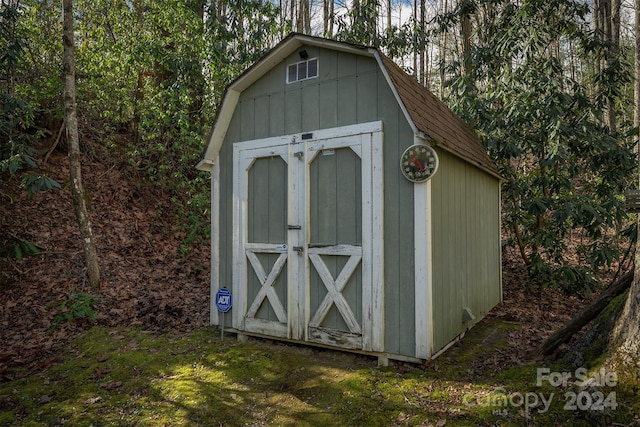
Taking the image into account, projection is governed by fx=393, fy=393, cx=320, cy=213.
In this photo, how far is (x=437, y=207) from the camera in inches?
166

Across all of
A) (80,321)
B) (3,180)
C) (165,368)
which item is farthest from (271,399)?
(3,180)

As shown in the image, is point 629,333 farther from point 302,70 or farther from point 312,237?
point 302,70

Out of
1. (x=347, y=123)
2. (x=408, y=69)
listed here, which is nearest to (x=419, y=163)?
(x=347, y=123)

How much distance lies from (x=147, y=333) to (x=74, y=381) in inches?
51.2

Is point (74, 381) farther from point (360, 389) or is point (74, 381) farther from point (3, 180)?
point (3, 180)

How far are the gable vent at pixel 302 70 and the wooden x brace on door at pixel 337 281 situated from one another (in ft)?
6.81

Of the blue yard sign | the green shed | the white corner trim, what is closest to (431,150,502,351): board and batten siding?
the green shed

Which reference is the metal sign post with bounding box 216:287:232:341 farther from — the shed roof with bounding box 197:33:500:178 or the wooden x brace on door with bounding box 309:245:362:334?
the shed roof with bounding box 197:33:500:178

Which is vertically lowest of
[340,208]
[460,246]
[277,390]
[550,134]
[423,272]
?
[277,390]

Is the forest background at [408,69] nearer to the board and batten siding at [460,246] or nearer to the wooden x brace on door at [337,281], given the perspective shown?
the board and batten siding at [460,246]

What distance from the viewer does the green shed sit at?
4012mm

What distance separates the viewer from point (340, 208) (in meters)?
4.41

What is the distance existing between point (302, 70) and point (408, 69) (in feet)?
25.1

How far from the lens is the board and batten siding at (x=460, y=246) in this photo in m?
4.20
